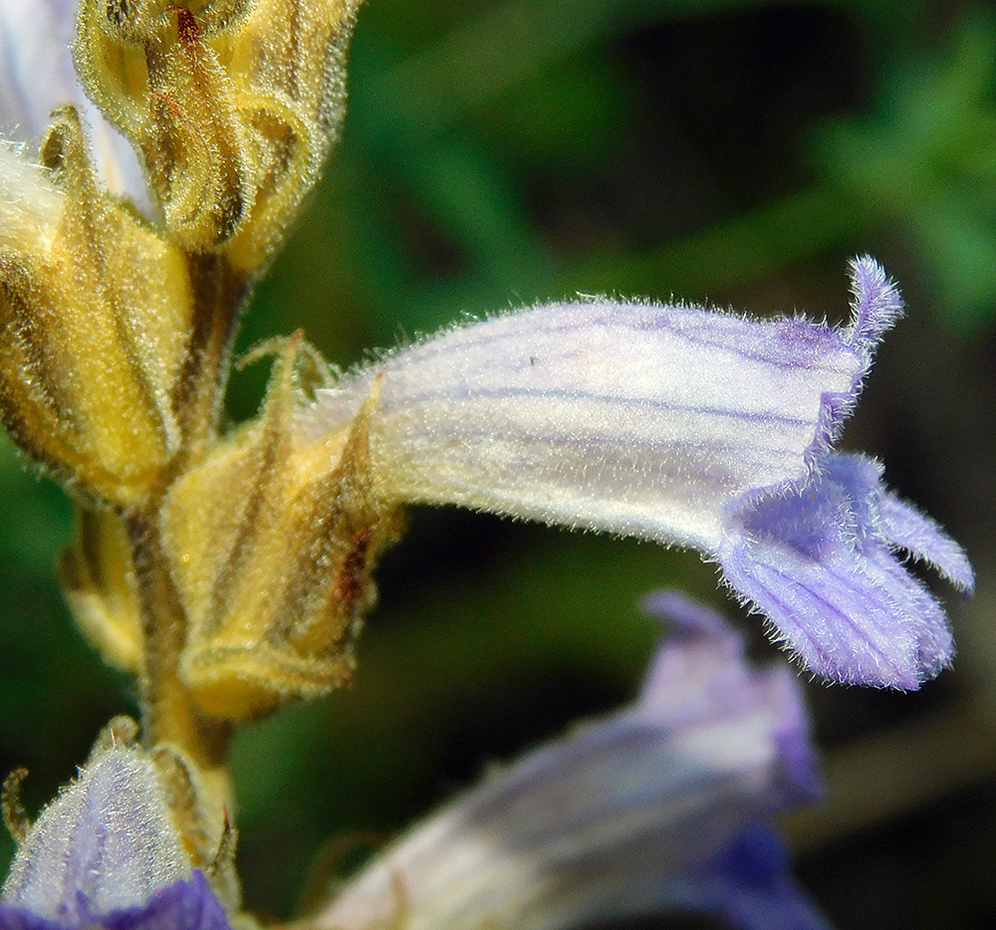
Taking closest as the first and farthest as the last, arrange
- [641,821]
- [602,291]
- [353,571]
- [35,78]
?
[353,571], [35,78], [641,821], [602,291]

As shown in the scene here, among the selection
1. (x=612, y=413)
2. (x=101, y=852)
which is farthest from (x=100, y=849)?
(x=612, y=413)

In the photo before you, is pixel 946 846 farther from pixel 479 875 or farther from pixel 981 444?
pixel 479 875

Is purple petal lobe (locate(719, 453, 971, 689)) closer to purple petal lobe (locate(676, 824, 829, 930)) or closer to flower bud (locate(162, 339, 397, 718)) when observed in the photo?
flower bud (locate(162, 339, 397, 718))

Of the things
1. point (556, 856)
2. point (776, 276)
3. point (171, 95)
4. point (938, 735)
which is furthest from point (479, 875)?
point (776, 276)

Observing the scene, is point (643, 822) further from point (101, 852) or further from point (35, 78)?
point (35, 78)

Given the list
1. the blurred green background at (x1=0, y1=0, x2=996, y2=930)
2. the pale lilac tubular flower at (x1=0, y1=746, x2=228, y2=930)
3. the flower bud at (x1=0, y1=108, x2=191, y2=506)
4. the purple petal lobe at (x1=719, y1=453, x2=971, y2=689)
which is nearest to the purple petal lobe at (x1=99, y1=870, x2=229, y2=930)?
the pale lilac tubular flower at (x1=0, y1=746, x2=228, y2=930)

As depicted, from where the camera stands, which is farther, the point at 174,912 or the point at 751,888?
the point at 751,888
